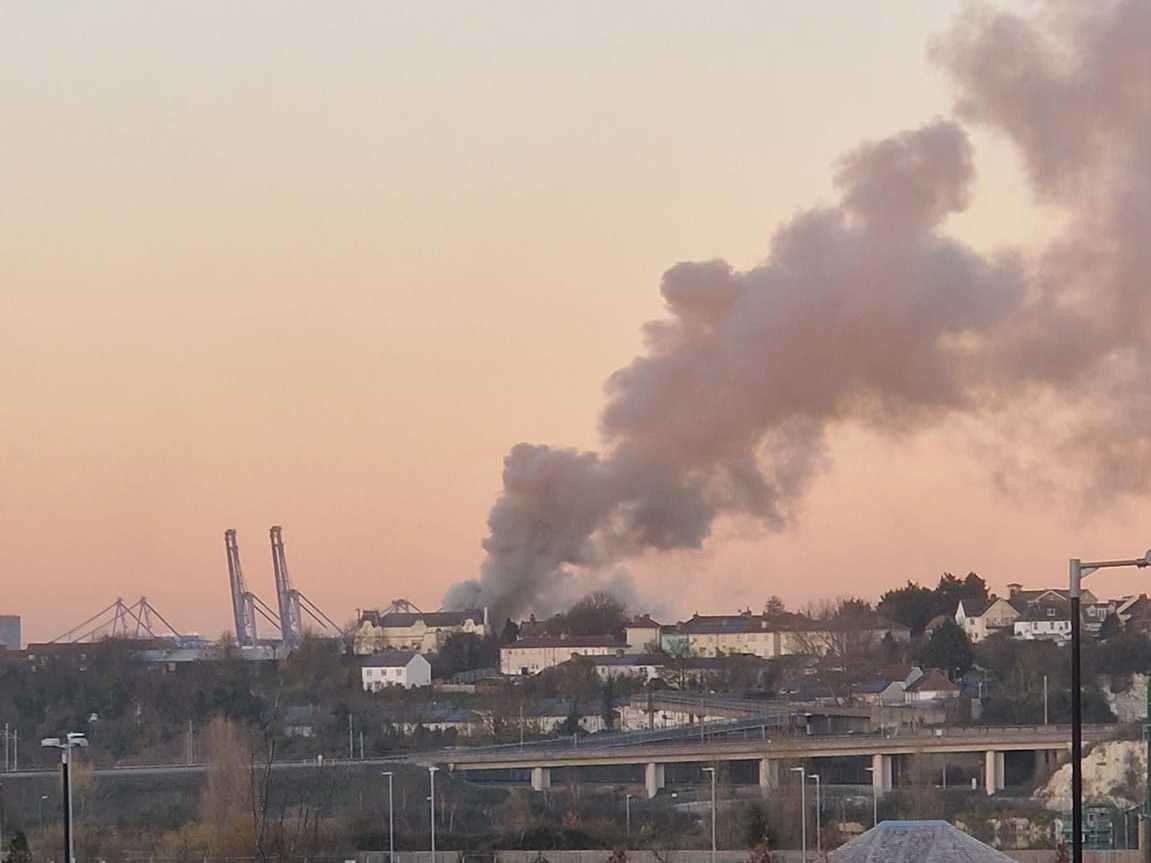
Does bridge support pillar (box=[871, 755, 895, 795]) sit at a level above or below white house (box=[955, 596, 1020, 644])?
below

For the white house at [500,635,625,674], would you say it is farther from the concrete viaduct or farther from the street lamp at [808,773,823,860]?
the street lamp at [808,773,823,860]

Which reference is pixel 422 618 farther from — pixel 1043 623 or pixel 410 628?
pixel 1043 623

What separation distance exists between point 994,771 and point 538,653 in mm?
38783

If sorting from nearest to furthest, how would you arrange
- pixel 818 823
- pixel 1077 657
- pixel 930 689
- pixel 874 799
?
1. pixel 1077 657
2. pixel 818 823
3. pixel 874 799
4. pixel 930 689

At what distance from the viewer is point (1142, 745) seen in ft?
290

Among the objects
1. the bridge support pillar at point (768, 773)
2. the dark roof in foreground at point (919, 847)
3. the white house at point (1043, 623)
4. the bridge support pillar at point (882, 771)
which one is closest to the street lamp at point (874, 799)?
the bridge support pillar at point (882, 771)

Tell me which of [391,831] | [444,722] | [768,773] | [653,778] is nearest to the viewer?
[391,831]

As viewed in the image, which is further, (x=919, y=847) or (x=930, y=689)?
(x=930, y=689)

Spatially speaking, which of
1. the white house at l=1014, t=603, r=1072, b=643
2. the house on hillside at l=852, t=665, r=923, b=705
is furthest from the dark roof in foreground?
the white house at l=1014, t=603, r=1072, b=643

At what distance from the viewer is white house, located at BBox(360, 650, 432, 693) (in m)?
125

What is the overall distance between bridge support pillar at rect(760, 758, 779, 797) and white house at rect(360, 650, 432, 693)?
34924mm

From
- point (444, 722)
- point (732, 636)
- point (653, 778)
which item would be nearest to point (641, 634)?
point (732, 636)

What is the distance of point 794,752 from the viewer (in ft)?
305

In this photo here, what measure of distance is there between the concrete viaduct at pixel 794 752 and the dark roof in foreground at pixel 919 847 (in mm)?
52629
